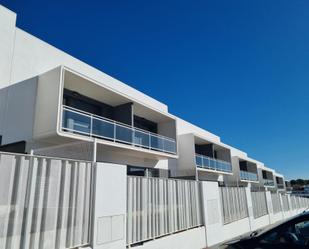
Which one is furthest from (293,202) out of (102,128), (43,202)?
(43,202)

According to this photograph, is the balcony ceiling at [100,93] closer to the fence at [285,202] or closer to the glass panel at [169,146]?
the glass panel at [169,146]

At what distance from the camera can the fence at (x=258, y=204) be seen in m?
14.9

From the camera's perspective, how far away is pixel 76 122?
34.6ft

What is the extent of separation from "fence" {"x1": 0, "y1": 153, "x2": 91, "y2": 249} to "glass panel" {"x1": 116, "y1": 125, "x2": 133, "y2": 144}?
692cm

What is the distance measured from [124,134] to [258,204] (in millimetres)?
9396

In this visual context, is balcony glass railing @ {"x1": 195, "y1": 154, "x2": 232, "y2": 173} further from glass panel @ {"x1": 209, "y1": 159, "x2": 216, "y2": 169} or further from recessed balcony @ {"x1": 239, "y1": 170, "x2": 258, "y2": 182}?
recessed balcony @ {"x1": 239, "y1": 170, "x2": 258, "y2": 182}

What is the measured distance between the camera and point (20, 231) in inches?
166

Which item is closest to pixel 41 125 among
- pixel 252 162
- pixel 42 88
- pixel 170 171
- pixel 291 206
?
pixel 42 88

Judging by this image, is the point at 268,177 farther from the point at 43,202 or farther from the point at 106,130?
the point at 43,202

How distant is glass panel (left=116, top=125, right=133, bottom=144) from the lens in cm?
1249

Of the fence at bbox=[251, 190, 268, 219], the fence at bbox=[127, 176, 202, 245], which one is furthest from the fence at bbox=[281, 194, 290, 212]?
the fence at bbox=[127, 176, 202, 245]

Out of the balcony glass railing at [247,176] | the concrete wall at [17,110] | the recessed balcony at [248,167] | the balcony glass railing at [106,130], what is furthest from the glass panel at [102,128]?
the recessed balcony at [248,167]

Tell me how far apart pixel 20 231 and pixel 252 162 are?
34.0 meters

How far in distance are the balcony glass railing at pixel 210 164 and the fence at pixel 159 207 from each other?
9876 mm
